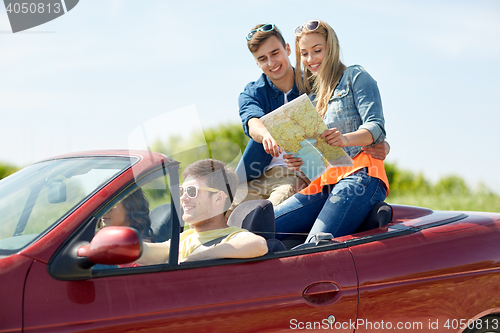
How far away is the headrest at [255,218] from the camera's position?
2482mm

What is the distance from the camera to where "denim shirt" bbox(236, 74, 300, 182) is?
11.0 ft

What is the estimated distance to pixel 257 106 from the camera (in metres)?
3.46

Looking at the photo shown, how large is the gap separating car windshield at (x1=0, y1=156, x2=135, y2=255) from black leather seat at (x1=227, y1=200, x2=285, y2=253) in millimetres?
687

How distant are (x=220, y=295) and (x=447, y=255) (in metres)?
1.35

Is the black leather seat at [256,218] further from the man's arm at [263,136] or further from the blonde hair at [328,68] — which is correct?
the blonde hair at [328,68]

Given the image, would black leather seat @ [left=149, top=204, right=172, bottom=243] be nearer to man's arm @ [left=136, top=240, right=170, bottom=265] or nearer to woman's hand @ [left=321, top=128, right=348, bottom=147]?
man's arm @ [left=136, top=240, right=170, bottom=265]

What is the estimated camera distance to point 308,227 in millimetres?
2980

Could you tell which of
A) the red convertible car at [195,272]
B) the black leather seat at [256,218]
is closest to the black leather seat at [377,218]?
the red convertible car at [195,272]

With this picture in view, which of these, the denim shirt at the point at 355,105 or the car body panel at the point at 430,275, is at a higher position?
the denim shirt at the point at 355,105

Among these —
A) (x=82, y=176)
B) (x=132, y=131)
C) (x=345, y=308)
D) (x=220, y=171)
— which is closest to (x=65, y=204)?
(x=82, y=176)

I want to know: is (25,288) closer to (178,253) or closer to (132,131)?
(178,253)

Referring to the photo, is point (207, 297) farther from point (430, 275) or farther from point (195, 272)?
point (430, 275)

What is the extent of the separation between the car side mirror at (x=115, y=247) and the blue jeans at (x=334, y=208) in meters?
1.15

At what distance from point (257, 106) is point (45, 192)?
68.9 inches
